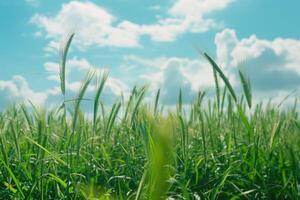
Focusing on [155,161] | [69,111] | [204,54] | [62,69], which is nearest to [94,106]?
[62,69]

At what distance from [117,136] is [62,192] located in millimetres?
726

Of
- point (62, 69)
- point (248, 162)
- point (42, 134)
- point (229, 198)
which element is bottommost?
point (229, 198)

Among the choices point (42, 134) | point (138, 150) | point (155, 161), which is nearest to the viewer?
point (155, 161)

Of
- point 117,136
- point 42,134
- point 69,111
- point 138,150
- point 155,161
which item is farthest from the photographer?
point 69,111

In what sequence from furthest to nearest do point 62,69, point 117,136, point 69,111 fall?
1. point 69,111
2. point 117,136
3. point 62,69

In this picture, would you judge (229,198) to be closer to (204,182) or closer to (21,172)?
(204,182)

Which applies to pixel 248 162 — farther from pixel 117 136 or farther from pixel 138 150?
pixel 117 136

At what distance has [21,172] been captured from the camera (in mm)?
2084

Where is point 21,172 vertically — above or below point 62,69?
below

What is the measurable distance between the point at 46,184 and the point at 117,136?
2.39 feet

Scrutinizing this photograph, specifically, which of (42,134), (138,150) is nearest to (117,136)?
(138,150)

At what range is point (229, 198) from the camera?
1979 millimetres

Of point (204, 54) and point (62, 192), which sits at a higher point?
point (204, 54)

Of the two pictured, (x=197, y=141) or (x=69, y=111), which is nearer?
(x=197, y=141)
